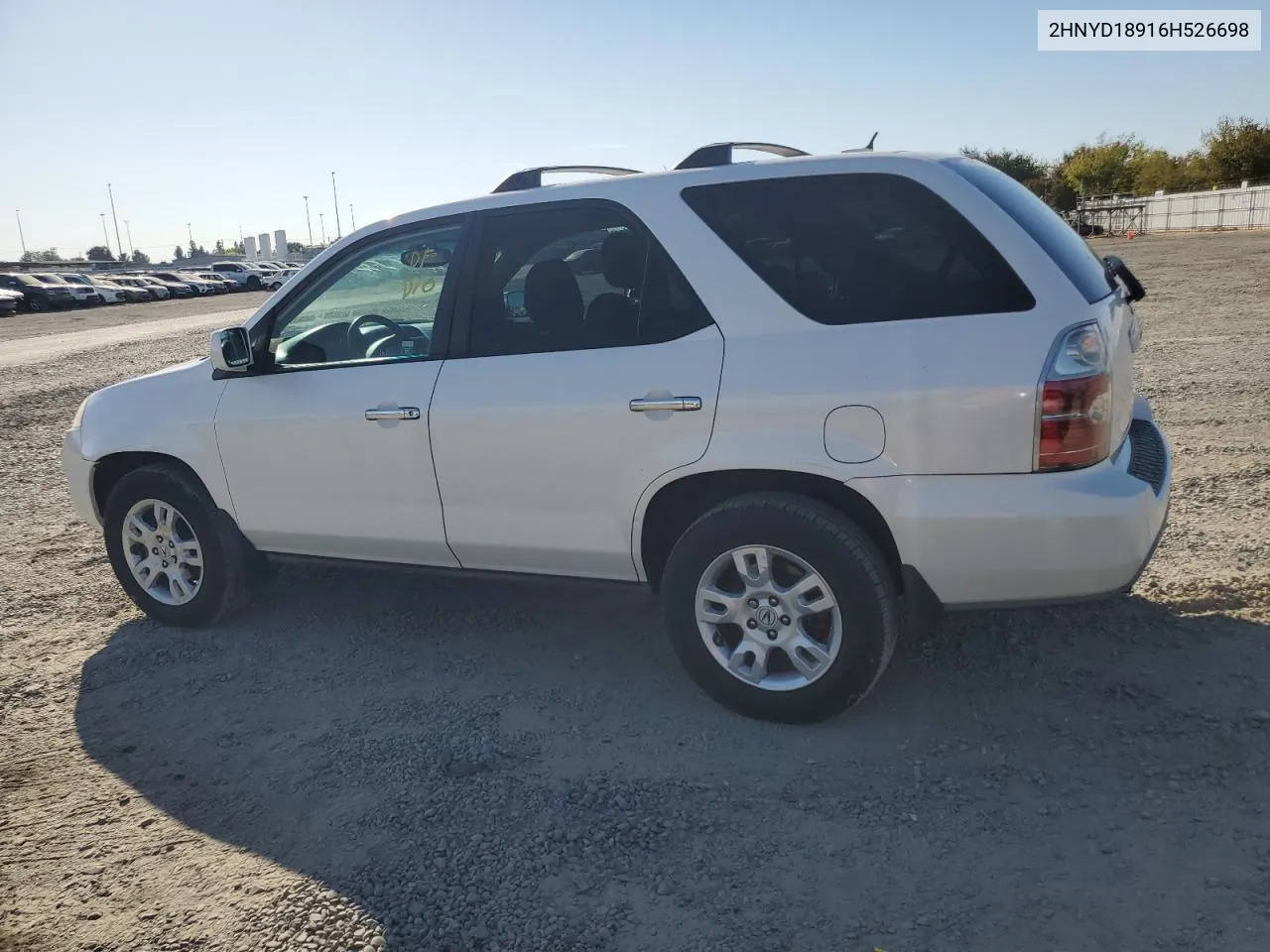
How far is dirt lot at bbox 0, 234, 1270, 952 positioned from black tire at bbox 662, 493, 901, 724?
16 centimetres

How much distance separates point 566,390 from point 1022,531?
65.3 inches

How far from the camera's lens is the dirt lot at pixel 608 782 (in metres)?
2.68

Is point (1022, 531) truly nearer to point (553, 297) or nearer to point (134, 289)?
point (553, 297)

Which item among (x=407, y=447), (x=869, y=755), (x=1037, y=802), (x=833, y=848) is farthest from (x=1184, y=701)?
(x=407, y=447)

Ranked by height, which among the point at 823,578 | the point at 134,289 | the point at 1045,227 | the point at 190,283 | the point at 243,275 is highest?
the point at 243,275

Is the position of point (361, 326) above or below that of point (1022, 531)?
above

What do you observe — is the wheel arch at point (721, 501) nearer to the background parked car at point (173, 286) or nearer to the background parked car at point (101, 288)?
the background parked car at point (101, 288)

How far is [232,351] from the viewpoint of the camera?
14.3 feet

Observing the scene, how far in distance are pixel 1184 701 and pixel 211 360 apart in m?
4.22

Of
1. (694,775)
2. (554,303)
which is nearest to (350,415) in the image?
(554,303)

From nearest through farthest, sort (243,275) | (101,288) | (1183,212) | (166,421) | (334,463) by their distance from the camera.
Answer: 1. (334,463)
2. (166,421)
3. (101,288)
4. (1183,212)
5. (243,275)

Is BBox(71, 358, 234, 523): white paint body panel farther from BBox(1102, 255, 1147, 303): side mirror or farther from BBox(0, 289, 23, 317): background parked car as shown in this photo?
BBox(0, 289, 23, 317): background parked car

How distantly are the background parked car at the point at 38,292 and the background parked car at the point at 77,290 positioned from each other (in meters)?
0.28

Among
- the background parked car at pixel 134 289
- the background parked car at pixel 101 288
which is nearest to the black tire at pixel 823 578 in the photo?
the background parked car at pixel 101 288
